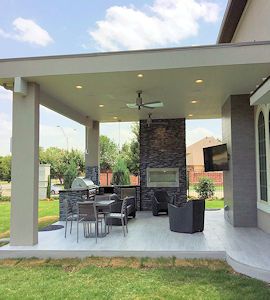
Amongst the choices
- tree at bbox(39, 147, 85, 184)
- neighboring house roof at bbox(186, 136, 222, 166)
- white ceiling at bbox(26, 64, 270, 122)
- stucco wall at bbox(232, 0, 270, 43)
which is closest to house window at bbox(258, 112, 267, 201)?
white ceiling at bbox(26, 64, 270, 122)

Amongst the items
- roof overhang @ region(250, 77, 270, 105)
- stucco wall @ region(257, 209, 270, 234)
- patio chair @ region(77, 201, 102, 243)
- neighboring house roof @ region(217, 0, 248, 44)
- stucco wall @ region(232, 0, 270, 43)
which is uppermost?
neighboring house roof @ region(217, 0, 248, 44)

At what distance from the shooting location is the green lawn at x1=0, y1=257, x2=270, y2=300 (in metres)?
4.62

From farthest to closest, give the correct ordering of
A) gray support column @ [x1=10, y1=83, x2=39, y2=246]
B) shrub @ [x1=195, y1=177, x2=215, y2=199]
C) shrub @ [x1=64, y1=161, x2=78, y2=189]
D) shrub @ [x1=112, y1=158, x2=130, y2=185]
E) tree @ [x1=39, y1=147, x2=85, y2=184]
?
tree @ [x1=39, y1=147, x2=85, y2=184] < shrub @ [x1=64, y1=161, x2=78, y2=189] < shrub @ [x1=195, y1=177, x2=215, y2=199] < shrub @ [x1=112, y1=158, x2=130, y2=185] < gray support column @ [x1=10, y1=83, x2=39, y2=246]

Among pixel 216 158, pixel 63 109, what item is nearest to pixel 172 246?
pixel 216 158

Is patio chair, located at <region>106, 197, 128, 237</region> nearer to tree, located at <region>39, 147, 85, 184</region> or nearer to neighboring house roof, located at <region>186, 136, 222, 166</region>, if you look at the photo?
tree, located at <region>39, 147, 85, 184</region>

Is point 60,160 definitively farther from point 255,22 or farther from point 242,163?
point 255,22

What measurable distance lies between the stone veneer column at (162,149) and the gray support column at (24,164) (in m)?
6.42

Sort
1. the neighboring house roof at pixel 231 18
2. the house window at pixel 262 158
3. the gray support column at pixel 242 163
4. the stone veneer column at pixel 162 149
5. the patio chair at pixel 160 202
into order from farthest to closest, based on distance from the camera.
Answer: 1. the stone veneer column at pixel 162 149
2. the patio chair at pixel 160 202
3. the neighboring house roof at pixel 231 18
4. the gray support column at pixel 242 163
5. the house window at pixel 262 158

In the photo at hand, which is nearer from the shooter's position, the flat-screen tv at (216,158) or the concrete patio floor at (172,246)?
the concrete patio floor at (172,246)

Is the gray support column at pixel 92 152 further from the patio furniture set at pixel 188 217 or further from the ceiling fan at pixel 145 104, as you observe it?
the patio furniture set at pixel 188 217

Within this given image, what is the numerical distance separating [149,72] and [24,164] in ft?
10.5

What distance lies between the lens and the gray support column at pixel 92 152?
13.3 m

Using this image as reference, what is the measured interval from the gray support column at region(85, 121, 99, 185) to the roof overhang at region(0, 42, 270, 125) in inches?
166

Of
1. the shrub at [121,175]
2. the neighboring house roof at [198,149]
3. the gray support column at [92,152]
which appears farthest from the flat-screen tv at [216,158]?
the neighboring house roof at [198,149]
